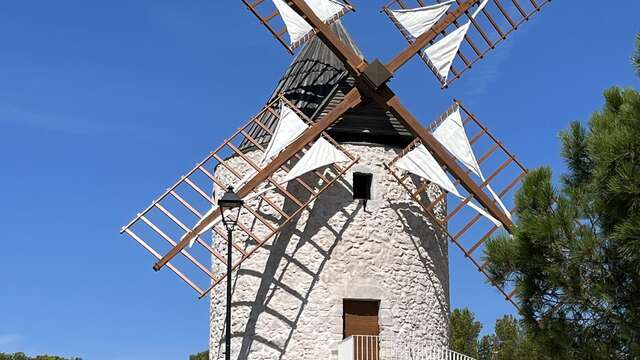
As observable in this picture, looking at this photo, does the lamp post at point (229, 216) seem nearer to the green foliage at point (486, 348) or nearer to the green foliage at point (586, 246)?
the green foliage at point (586, 246)

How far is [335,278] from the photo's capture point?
45.6 ft

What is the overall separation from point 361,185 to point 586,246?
19.7 feet

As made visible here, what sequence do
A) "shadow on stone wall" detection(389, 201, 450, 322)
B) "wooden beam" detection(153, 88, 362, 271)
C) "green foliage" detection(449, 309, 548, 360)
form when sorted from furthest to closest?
1. "green foliage" detection(449, 309, 548, 360)
2. "shadow on stone wall" detection(389, 201, 450, 322)
3. "wooden beam" detection(153, 88, 362, 271)

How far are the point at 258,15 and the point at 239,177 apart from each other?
2.53m

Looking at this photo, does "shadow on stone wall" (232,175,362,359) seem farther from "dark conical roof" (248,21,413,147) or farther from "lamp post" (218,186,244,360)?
"lamp post" (218,186,244,360)

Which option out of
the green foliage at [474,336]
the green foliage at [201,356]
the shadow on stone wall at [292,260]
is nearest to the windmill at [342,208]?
the shadow on stone wall at [292,260]

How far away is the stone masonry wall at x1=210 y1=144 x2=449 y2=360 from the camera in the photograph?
44.8ft


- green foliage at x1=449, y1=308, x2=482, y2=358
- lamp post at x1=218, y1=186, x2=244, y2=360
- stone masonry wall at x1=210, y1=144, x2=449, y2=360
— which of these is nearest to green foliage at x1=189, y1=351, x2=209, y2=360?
green foliage at x1=449, y1=308, x2=482, y2=358

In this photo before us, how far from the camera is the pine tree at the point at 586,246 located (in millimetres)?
8578

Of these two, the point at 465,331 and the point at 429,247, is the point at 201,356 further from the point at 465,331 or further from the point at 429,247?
the point at 429,247

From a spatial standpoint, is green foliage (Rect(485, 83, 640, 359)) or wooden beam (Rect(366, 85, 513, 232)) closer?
green foliage (Rect(485, 83, 640, 359))

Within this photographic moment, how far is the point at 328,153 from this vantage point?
13773 millimetres

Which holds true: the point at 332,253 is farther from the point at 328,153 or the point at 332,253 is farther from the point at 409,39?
the point at 409,39

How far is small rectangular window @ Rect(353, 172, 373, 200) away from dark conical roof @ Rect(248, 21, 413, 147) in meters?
0.57
